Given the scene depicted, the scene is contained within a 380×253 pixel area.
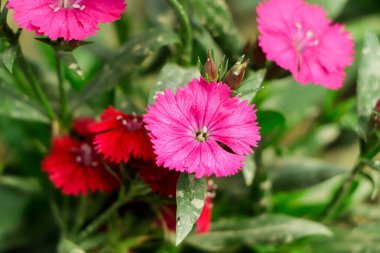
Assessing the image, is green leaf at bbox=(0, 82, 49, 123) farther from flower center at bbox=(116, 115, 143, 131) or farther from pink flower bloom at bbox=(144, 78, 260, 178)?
pink flower bloom at bbox=(144, 78, 260, 178)

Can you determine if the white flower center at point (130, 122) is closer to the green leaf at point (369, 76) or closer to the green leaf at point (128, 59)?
the green leaf at point (128, 59)

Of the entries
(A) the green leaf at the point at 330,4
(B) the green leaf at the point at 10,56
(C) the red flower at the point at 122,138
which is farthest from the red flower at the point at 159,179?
(A) the green leaf at the point at 330,4

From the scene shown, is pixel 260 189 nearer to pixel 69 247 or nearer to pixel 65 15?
pixel 69 247

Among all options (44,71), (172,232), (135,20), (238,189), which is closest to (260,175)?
(238,189)

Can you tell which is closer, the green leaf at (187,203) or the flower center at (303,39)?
the green leaf at (187,203)

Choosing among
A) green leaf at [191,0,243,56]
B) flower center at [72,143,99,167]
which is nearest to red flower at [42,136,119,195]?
flower center at [72,143,99,167]

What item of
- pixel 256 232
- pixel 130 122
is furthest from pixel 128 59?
pixel 256 232

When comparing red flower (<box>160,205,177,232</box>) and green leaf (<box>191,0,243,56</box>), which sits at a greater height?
green leaf (<box>191,0,243,56</box>)
